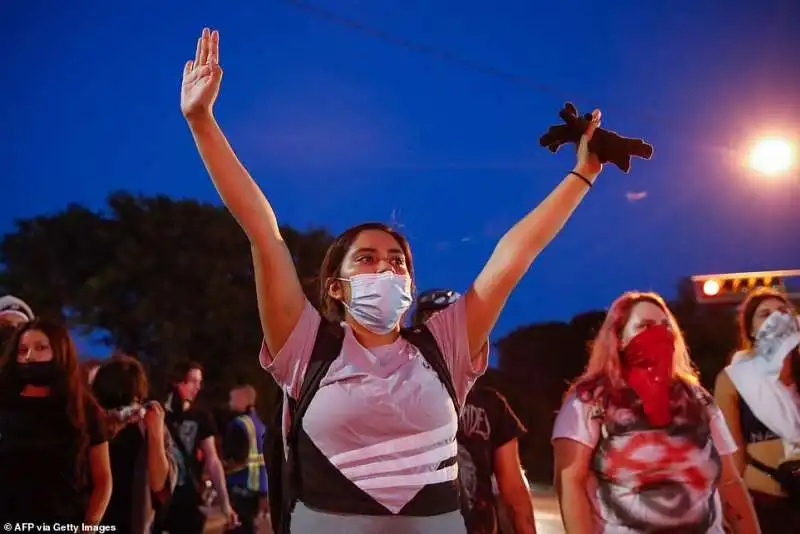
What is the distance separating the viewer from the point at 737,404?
15.3ft

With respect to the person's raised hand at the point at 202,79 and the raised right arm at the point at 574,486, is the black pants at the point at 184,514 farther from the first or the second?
the person's raised hand at the point at 202,79

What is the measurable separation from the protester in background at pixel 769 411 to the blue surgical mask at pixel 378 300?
2.87 m

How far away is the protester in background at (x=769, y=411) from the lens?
4.40m

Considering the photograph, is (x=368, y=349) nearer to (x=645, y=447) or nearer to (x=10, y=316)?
(x=645, y=447)

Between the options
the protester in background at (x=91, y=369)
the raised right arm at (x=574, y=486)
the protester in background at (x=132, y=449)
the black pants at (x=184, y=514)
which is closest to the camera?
the raised right arm at (x=574, y=486)

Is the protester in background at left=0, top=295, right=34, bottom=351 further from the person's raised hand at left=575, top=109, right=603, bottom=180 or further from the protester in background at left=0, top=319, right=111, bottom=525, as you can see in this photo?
the person's raised hand at left=575, top=109, right=603, bottom=180

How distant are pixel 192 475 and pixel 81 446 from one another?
99.3 inches

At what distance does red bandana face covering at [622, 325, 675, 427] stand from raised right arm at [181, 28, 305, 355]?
1.81 metres

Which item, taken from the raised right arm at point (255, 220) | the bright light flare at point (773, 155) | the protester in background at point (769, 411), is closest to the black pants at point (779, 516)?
the protester in background at point (769, 411)

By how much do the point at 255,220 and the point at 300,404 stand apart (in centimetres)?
52

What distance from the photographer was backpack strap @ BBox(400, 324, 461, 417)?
2.31 meters

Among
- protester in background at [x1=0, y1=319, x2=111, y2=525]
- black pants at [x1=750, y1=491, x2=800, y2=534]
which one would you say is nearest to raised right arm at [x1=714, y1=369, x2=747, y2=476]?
black pants at [x1=750, y1=491, x2=800, y2=534]

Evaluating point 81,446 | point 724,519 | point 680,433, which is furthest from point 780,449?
point 81,446

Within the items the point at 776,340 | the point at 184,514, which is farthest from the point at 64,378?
the point at 776,340
